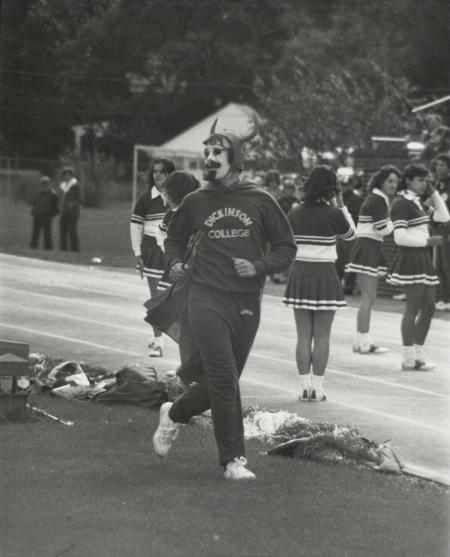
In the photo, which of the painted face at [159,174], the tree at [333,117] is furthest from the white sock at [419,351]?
the tree at [333,117]

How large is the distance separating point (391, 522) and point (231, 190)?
7.04 feet

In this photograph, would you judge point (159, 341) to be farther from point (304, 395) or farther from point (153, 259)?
point (304, 395)

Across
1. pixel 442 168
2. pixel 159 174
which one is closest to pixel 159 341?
pixel 159 174

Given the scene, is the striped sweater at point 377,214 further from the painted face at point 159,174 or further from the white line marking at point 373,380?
the painted face at point 159,174

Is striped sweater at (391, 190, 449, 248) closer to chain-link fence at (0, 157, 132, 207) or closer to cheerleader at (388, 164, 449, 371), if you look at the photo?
cheerleader at (388, 164, 449, 371)

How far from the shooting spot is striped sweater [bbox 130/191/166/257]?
1327cm

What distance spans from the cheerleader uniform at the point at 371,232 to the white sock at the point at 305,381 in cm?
325

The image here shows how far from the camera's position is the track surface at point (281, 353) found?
10250 mm

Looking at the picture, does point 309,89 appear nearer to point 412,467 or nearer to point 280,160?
point 280,160

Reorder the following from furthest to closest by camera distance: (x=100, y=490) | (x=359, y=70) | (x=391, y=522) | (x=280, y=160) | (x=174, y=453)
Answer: (x=359, y=70) → (x=280, y=160) → (x=174, y=453) → (x=100, y=490) → (x=391, y=522)

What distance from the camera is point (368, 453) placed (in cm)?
855

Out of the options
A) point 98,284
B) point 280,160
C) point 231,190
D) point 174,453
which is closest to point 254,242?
point 231,190

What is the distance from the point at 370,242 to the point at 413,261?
4.86ft

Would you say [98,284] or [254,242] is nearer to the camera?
[254,242]
